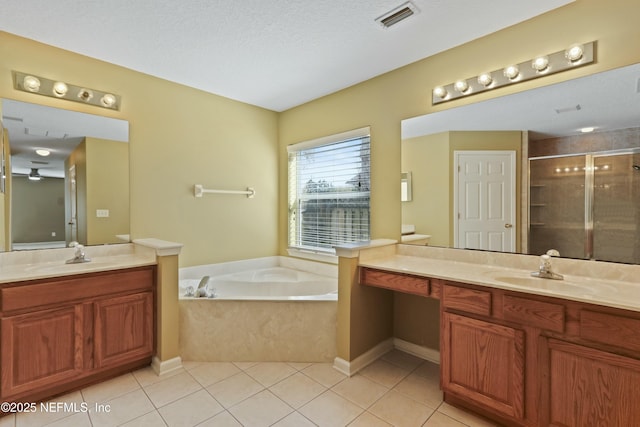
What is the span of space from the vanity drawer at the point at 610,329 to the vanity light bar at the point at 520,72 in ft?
4.75

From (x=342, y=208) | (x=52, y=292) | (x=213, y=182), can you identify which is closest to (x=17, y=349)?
(x=52, y=292)

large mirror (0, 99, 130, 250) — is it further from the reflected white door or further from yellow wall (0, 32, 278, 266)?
the reflected white door

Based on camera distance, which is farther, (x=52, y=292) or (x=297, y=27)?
(x=297, y=27)

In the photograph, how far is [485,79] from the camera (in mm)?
2088

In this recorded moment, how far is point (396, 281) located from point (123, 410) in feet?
6.25

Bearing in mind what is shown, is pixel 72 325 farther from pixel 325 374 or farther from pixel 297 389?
pixel 325 374

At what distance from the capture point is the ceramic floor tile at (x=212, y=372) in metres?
2.11

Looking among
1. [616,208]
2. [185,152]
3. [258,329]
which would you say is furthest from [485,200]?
[185,152]

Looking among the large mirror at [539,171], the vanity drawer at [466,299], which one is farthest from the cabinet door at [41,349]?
the large mirror at [539,171]

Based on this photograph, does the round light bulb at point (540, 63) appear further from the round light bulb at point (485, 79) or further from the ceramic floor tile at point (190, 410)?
the ceramic floor tile at point (190, 410)

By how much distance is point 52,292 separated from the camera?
1.84m

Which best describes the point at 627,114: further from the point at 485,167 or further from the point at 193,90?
the point at 193,90

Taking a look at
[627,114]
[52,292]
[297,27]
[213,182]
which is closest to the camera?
[627,114]

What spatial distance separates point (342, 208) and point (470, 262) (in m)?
1.42
